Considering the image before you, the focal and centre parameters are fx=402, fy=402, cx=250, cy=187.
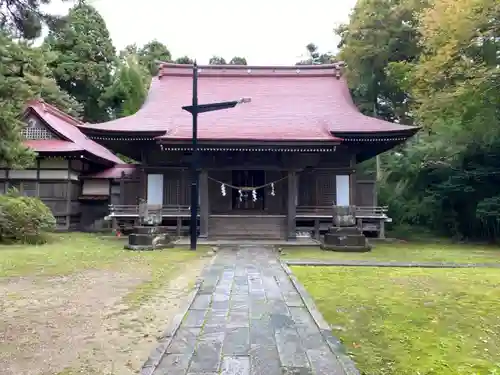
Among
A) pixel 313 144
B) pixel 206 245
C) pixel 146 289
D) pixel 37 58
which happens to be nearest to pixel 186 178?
pixel 206 245

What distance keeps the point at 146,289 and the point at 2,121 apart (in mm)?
2996

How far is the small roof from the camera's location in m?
13.3

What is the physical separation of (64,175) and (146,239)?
845cm

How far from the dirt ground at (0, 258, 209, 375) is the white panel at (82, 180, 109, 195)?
12.2 m

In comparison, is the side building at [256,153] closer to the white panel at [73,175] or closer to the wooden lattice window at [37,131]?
the white panel at [73,175]

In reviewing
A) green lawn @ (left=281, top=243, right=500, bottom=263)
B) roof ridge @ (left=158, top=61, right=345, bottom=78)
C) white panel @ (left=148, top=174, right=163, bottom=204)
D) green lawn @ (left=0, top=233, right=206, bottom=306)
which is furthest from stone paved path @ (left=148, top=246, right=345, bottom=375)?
roof ridge @ (left=158, top=61, right=345, bottom=78)

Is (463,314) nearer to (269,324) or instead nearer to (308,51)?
(269,324)

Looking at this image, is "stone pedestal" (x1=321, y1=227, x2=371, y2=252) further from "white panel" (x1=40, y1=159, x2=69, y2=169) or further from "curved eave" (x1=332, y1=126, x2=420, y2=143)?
"white panel" (x1=40, y1=159, x2=69, y2=169)

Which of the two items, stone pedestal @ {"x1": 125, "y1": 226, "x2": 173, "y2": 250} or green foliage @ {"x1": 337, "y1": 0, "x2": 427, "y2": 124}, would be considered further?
green foliage @ {"x1": 337, "y1": 0, "x2": 427, "y2": 124}

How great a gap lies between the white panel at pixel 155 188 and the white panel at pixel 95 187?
490 cm

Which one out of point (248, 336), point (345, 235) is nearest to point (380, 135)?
point (345, 235)

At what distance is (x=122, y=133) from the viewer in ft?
43.9

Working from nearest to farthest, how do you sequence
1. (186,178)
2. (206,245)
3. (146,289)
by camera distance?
(146,289) → (206,245) → (186,178)

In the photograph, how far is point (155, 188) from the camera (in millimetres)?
14641
